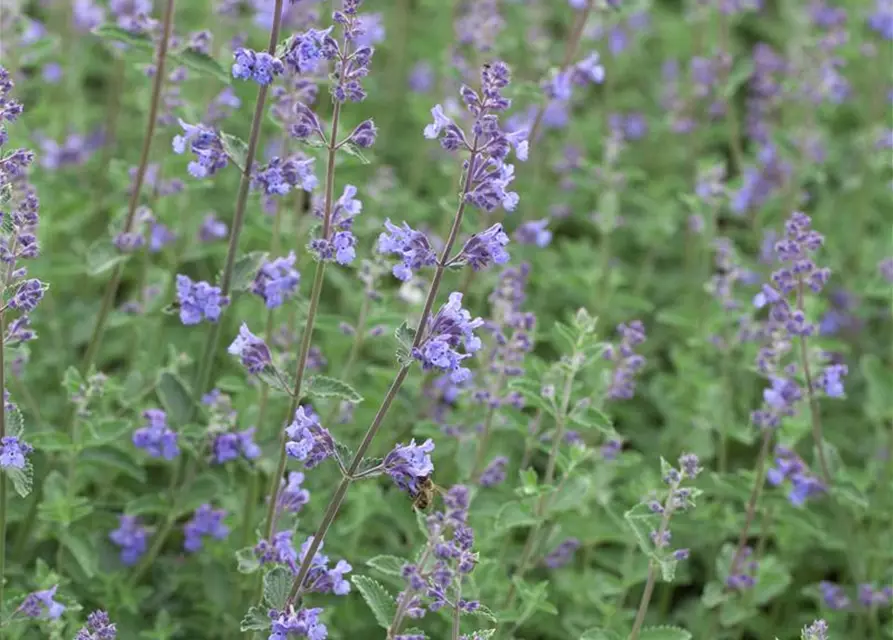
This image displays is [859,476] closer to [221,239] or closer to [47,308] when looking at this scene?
[221,239]

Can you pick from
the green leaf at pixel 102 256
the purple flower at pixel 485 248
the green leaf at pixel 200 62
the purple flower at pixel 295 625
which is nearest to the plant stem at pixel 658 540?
the purple flower at pixel 485 248

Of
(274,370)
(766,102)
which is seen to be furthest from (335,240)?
(766,102)

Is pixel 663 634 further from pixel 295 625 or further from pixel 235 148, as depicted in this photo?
pixel 235 148

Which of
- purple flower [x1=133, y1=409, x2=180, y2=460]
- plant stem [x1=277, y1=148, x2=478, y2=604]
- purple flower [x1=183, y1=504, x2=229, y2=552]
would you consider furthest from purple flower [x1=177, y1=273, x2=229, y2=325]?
purple flower [x1=183, y1=504, x2=229, y2=552]

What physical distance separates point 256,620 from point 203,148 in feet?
5.62

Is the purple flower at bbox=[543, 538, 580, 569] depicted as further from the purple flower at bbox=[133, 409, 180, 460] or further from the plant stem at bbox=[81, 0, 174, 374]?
the plant stem at bbox=[81, 0, 174, 374]

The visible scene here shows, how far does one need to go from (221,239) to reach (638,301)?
2.52 meters

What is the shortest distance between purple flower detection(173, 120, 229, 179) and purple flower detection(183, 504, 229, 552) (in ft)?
5.59

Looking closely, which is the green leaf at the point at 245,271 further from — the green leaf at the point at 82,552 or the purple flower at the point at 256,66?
the green leaf at the point at 82,552

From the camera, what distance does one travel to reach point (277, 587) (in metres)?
4.19

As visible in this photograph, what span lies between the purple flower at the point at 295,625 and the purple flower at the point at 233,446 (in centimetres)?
114

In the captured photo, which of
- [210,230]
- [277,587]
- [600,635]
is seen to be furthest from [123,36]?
[600,635]

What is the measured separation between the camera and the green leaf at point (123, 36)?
16.6 feet

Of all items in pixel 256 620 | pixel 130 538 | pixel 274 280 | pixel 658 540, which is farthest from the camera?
pixel 130 538
